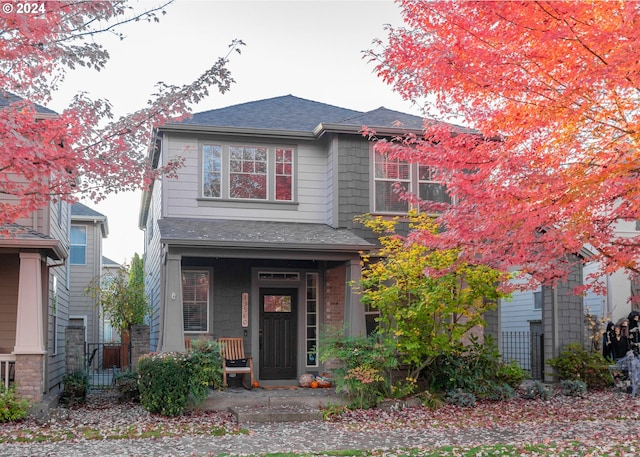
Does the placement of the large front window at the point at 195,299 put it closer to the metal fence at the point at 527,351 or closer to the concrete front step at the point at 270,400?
the concrete front step at the point at 270,400

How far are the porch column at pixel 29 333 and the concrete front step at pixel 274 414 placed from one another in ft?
10.8

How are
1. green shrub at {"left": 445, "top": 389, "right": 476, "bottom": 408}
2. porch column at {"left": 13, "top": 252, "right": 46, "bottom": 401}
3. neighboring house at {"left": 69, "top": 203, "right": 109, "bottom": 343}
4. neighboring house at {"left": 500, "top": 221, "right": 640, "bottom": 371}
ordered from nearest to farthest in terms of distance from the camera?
1. porch column at {"left": 13, "top": 252, "right": 46, "bottom": 401}
2. green shrub at {"left": 445, "top": 389, "right": 476, "bottom": 408}
3. neighboring house at {"left": 500, "top": 221, "right": 640, "bottom": 371}
4. neighboring house at {"left": 69, "top": 203, "right": 109, "bottom": 343}

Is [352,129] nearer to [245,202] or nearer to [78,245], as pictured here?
[245,202]

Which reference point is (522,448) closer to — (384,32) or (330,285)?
(384,32)

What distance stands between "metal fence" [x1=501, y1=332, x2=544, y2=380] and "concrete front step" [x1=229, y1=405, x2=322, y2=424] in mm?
6037

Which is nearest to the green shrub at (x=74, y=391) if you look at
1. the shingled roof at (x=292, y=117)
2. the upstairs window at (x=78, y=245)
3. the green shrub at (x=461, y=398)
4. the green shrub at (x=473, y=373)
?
the shingled roof at (x=292, y=117)

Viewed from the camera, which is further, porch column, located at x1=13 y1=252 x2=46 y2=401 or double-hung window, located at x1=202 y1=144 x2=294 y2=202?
double-hung window, located at x1=202 y1=144 x2=294 y2=202

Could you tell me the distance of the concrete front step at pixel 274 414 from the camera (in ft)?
37.4

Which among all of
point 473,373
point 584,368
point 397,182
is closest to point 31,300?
point 397,182

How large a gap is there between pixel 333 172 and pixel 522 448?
25.9 feet

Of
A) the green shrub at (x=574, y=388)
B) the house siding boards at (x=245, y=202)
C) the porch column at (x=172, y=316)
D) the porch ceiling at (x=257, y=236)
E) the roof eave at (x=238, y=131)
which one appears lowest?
the green shrub at (x=574, y=388)

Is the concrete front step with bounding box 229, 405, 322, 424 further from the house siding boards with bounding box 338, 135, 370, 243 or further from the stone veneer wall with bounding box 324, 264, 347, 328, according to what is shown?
the house siding boards with bounding box 338, 135, 370, 243

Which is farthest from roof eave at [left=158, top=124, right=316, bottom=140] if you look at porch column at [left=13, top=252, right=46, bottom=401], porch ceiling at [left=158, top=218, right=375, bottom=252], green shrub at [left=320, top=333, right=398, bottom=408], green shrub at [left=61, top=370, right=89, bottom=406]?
green shrub at [left=61, top=370, right=89, bottom=406]

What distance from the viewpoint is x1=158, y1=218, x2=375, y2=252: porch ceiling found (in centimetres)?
1323
